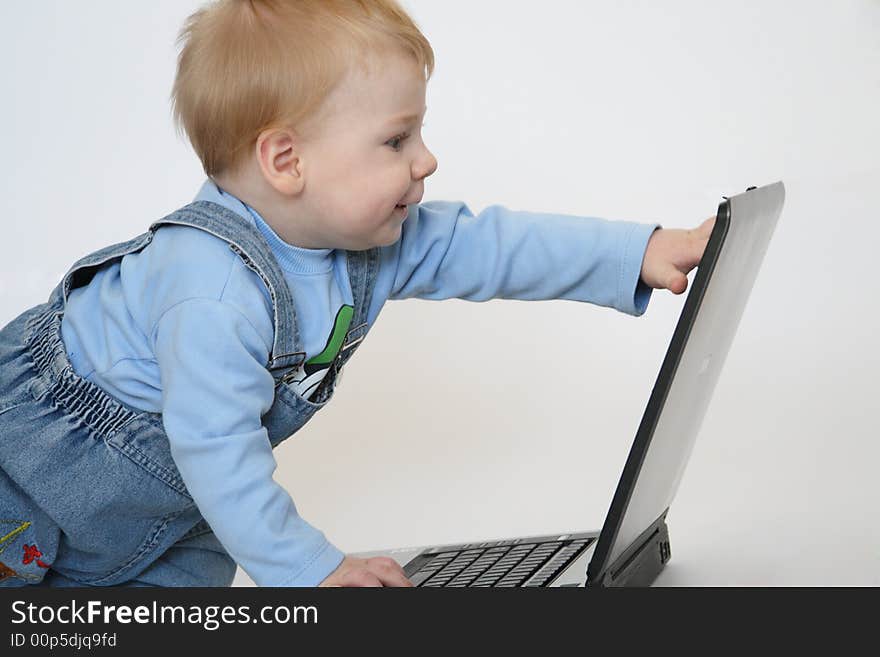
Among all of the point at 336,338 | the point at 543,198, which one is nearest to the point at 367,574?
the point at 336,338

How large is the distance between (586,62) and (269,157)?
3.81 feet

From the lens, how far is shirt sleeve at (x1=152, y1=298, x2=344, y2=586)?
97 centimetres

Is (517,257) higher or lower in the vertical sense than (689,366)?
higher

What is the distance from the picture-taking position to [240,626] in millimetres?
803

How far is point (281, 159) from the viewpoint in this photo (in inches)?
42.5

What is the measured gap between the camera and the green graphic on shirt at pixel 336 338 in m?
1.14

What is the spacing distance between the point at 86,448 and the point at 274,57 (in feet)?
1.30

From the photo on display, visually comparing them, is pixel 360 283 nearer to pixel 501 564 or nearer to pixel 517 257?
pixel 517 257

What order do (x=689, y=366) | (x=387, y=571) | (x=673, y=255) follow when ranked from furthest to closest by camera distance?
1. (x=673, y=255)
2. (x=387, y=571)
3. (x=689, y=366)

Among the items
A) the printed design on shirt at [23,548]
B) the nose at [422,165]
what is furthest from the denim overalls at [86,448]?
the nose at [422,165]

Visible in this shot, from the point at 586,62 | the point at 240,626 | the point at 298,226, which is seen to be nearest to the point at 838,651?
the point at 240,626

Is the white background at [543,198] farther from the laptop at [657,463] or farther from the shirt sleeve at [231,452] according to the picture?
the shirt sleeve at [231,452]

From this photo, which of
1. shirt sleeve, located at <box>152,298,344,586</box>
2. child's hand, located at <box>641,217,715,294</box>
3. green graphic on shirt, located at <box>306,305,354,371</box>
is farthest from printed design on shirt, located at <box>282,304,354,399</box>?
child's hand, located at <box>641,217,715,294</box>

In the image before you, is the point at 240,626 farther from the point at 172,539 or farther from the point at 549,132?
the point at 549,132
